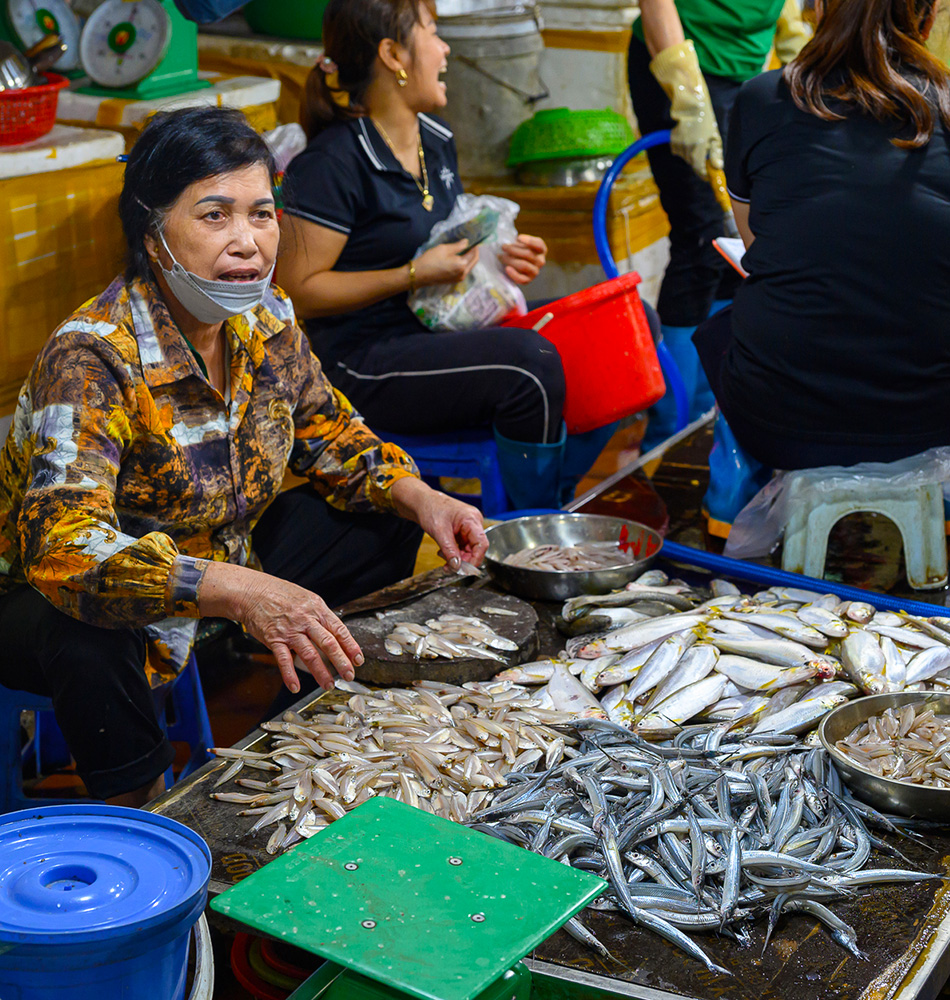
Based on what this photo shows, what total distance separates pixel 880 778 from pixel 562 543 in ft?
4.37

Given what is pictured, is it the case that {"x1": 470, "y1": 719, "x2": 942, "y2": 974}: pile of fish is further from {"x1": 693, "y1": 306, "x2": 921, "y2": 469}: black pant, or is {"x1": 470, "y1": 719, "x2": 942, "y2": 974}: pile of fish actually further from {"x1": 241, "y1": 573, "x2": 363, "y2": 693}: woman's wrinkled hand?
{"x1": 693, "y1": 306, "x2": 921, "y2": 469}: black pant

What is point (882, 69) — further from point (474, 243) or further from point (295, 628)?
point (295, 628)

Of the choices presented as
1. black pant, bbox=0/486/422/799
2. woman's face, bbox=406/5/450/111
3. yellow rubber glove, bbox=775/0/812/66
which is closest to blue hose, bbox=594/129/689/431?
woman's face, bbox=406/5/450/111

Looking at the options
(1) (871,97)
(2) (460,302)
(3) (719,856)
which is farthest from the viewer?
(2) (460,302)

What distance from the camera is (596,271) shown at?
19.6 ft

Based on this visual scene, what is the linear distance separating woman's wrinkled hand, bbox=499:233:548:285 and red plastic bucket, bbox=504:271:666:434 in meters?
0.13

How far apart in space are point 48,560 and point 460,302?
199cm

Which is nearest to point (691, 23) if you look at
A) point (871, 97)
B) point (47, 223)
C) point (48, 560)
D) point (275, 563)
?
point (871, 97)

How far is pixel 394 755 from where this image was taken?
2.20 metres

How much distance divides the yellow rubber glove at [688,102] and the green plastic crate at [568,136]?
5.06ft

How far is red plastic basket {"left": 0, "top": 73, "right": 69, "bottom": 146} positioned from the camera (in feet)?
10.8

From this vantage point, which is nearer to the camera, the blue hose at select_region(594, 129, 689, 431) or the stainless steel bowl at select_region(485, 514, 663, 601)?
A: the stainless steel bowl at select_region(485, 514, 663, 601)

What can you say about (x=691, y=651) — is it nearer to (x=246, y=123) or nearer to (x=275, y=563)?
(x=275, y=563)

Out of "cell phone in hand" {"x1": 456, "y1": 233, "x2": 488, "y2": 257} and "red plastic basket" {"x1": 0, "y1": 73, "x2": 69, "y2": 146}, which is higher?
"red plastic basket" {"x1": 0, "y1": 73, "x2": 69, "y2": 146}
